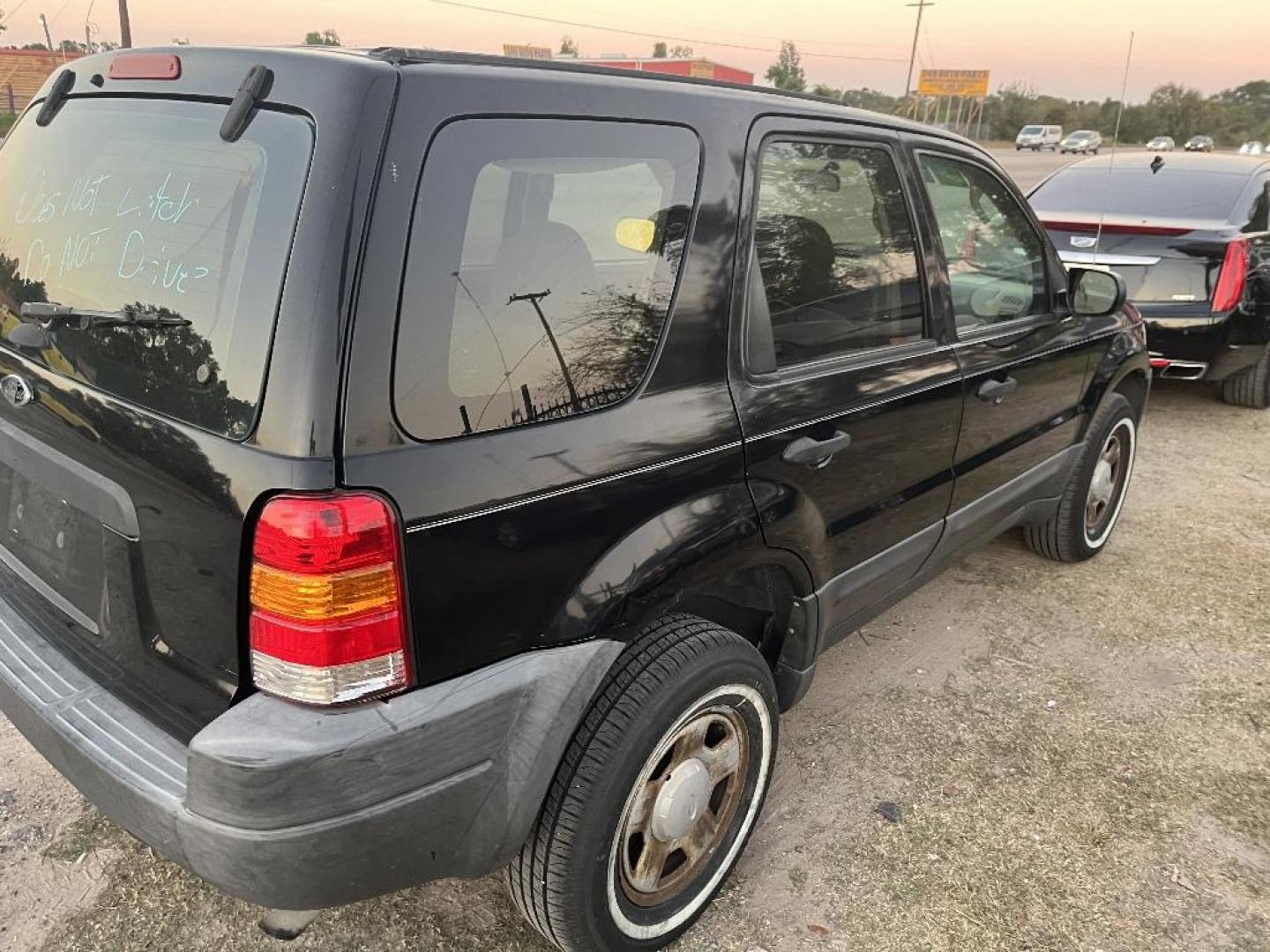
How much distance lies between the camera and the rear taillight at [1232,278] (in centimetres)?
571

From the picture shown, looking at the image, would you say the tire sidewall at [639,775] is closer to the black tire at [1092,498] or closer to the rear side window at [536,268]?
the rear side window at [536,268]

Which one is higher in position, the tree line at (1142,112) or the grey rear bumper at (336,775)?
the tree line at (1142,112)

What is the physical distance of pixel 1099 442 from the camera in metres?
3.85

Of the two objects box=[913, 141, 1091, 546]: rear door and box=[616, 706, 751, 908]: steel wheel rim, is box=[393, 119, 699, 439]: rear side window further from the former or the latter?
box=[913, 141, 1091, 546]: rear door

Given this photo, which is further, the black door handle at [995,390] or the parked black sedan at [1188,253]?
the parked black sedan at [1188,253]

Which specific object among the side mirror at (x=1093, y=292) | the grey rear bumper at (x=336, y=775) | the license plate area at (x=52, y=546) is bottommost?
the grey rear bumper at (x=336, y=775)

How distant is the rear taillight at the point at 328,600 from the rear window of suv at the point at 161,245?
20 cm

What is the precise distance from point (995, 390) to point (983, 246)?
500 mm

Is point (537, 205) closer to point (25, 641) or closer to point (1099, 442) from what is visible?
point (25, 641)

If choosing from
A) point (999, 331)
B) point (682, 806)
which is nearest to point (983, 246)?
point (999, 331)

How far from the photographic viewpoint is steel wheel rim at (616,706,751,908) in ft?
6.52

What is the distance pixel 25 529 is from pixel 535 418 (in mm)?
1203

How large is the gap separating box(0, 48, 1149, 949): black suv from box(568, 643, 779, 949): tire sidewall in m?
0.01

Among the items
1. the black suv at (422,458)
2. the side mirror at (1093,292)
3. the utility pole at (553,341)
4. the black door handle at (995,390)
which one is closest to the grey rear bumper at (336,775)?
the black suv at (422,458)
